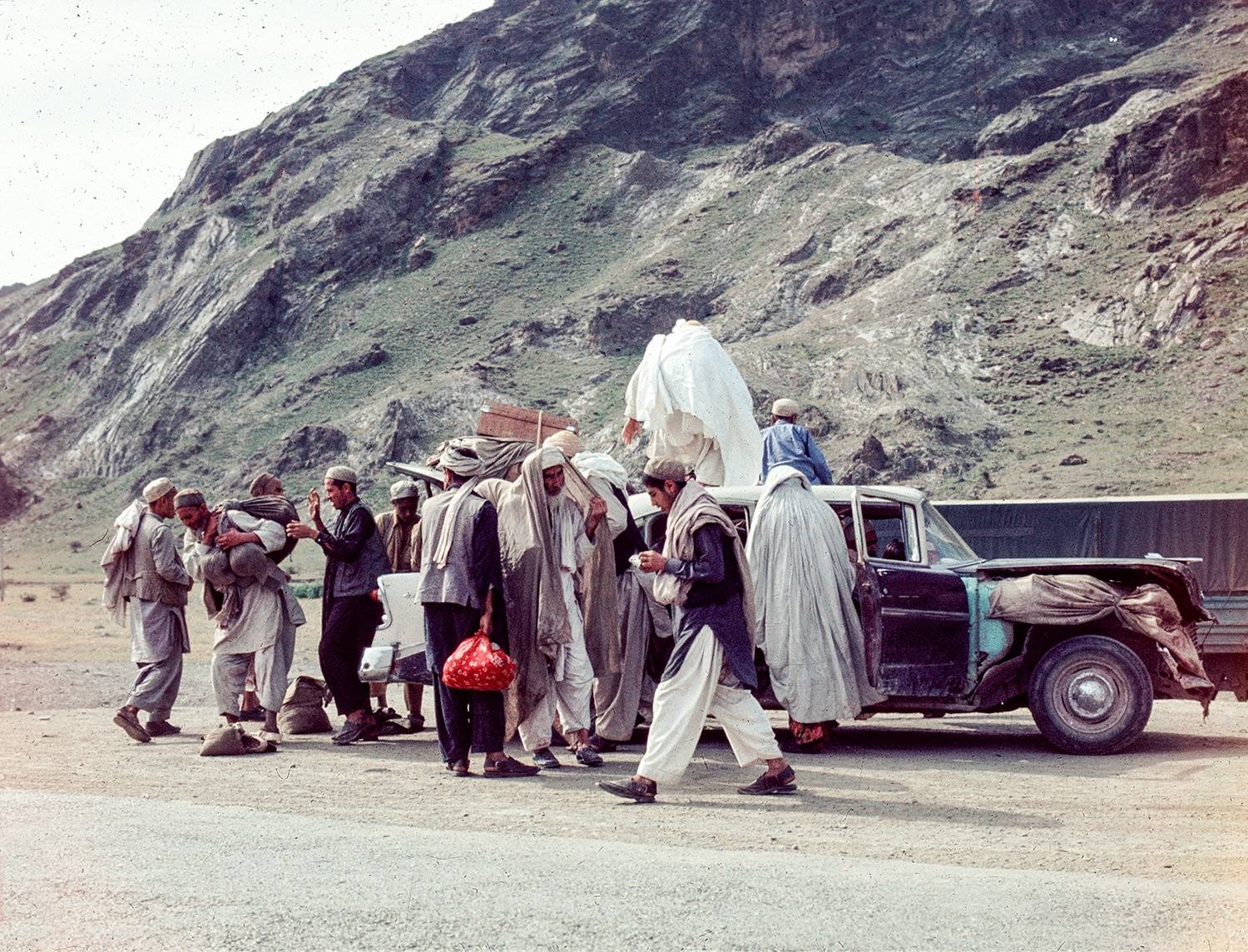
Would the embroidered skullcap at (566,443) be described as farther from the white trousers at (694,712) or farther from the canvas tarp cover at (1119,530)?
the canvas tarp cover at (1119,530)

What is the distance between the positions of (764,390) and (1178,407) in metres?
14.0

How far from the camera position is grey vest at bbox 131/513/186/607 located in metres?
10.7

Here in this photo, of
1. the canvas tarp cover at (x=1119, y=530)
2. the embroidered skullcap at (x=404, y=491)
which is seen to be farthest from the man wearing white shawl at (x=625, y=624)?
the canvas tarp cover at (x=1119, y=530)

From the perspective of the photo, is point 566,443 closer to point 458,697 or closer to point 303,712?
point 458,697

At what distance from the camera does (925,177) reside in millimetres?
69938

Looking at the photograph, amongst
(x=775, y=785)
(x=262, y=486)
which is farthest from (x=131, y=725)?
(x=775, y=785)

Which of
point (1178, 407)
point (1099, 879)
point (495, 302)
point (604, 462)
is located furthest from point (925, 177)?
point (1099, 879)

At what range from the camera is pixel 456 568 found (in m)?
8.50

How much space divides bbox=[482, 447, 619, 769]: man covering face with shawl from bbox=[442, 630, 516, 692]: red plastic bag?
61 cm

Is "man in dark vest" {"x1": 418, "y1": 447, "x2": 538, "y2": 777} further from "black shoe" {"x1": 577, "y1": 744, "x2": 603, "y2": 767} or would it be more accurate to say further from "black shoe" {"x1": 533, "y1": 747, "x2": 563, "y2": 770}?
"black shoe" {"x1": 577, "y1": 744, "x2": 603, "y2": 767}

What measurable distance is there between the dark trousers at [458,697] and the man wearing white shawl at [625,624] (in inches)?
51.3

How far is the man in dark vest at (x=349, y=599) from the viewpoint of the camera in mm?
10461

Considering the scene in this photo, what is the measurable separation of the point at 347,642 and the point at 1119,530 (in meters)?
13.2

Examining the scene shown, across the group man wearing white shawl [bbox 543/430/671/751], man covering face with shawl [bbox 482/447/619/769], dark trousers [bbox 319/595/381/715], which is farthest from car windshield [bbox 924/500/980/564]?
dark trousers [bbox 319/595/381/715]
